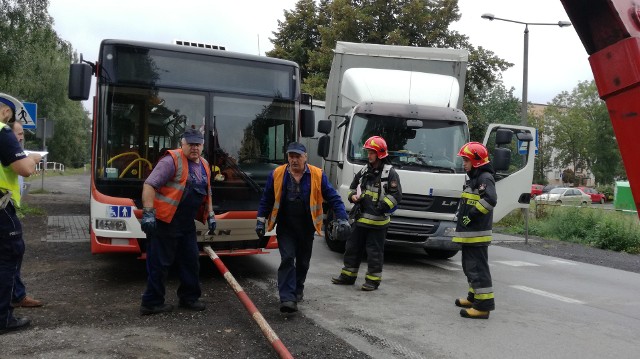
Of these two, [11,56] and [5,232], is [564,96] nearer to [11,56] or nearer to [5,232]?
[11,56]

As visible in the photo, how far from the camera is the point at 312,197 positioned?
5.87m

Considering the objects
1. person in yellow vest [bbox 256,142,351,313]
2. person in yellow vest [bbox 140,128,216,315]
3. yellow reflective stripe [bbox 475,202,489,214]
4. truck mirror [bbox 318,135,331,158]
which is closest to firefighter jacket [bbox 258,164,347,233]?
person in yellow vest [bbox 256,142,351,313]

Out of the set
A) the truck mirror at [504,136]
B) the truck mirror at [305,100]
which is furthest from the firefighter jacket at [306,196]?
the truck mirror at [504,136]

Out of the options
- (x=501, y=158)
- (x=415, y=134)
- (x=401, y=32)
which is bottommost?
(x=501, y=158)

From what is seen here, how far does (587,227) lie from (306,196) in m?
11.4

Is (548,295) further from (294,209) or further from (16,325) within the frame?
(16,325)

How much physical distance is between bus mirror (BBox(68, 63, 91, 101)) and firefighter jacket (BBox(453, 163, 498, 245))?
4420 mm

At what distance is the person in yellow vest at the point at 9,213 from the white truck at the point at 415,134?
498 cm

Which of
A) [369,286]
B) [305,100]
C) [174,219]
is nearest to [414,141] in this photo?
[305,100]

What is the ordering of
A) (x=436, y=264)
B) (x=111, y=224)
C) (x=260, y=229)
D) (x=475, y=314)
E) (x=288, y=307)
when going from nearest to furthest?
(x=288, y=307)
(x=260, y=229)
(x=475, y=314)
(x=111, y=224)
(x=436, y=264)

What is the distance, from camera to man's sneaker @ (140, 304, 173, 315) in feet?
17.9

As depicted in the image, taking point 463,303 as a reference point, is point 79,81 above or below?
above

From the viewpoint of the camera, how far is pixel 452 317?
19.6 ft

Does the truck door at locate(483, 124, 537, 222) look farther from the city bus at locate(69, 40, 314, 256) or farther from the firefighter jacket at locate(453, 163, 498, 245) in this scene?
the city bus at locate(69, 40, 314, 256)
